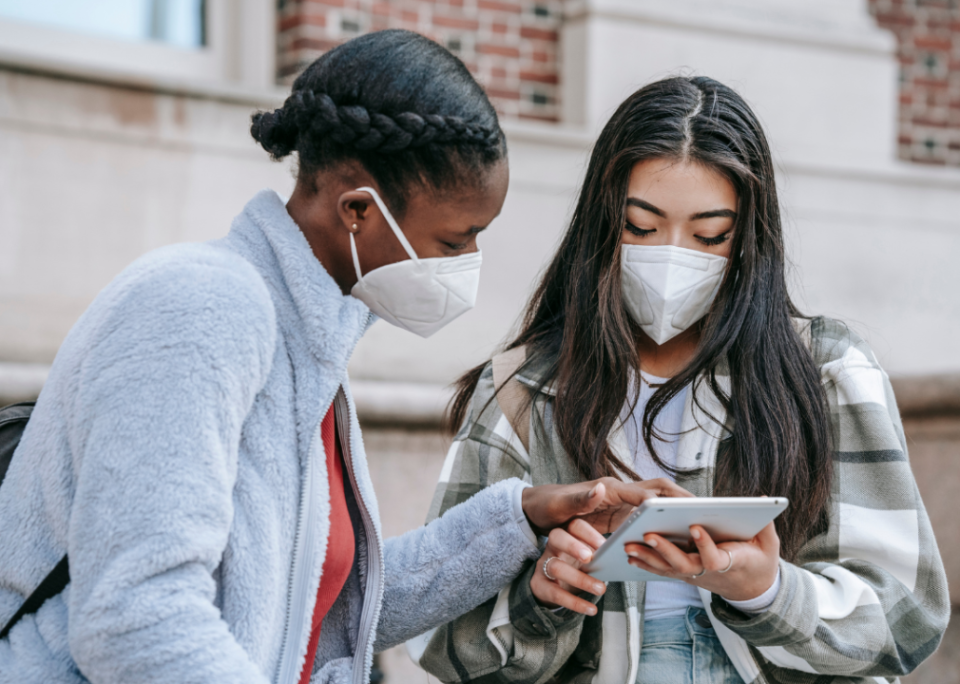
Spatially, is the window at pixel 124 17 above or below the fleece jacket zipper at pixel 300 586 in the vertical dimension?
above

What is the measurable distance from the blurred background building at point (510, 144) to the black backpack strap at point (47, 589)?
87.8 inches

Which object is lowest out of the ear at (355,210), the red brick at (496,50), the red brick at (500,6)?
the ear at (355,210)

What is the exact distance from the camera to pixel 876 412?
194cm

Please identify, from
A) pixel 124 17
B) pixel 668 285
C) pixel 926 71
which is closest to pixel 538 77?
pixel 124 17

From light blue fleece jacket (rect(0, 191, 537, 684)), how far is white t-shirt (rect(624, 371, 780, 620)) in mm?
721

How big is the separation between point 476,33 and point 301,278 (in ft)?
11.2

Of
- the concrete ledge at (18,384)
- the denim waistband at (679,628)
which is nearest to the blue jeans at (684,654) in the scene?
the denim waistband at (679,628)

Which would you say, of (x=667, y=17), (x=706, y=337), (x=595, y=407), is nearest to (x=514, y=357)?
(x=595, y=407)

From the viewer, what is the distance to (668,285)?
203 centimetres

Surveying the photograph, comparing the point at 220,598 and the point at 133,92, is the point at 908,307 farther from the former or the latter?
the point at 220,598

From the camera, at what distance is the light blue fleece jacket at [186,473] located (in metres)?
1.19

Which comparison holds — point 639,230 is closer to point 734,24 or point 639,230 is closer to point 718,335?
point 718,335

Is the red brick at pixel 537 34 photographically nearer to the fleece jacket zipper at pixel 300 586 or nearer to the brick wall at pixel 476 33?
the brick wall at pixel 476 33

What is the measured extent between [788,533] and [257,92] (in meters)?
2.95
